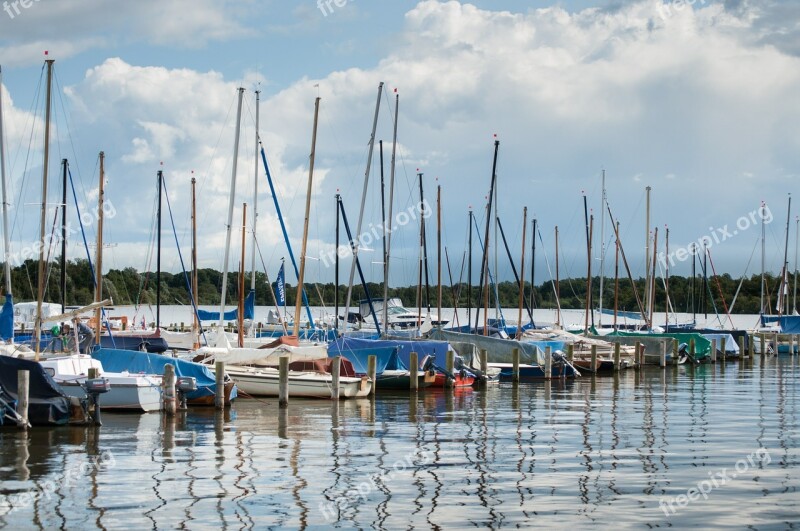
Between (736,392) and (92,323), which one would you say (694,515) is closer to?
(736,392)

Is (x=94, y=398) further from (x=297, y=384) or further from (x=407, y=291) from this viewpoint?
(x=407, y=291)

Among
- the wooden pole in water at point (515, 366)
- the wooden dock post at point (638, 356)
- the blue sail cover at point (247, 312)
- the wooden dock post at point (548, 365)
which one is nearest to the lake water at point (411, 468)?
the wooden pole in water at point (515, 366)

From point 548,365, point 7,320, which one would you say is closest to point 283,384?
point 7,320

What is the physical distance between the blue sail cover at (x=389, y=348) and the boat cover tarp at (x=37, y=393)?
642 inches

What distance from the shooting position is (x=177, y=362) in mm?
36312

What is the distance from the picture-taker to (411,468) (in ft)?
74.2

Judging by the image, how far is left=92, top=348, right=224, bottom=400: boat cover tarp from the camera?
119 feet

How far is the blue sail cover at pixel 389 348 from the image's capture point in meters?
44.4

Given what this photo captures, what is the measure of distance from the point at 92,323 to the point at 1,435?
99.6 feet

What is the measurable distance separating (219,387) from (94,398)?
6091 mm

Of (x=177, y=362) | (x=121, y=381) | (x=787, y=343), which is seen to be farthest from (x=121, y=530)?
(x=787, y=343)

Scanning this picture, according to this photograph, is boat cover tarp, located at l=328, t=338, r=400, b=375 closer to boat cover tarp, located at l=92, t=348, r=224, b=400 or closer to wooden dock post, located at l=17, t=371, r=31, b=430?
boat cover tarp, located at l=92, t=348, r=224, b=400

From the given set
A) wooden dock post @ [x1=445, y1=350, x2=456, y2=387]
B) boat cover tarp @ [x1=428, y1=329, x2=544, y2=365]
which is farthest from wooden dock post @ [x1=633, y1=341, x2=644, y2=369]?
wooden dock post @ [x1=445, y1=350, x2=456, y2=387]

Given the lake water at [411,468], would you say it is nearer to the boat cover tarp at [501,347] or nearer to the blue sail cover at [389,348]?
the blue sail cover at [389,348]
